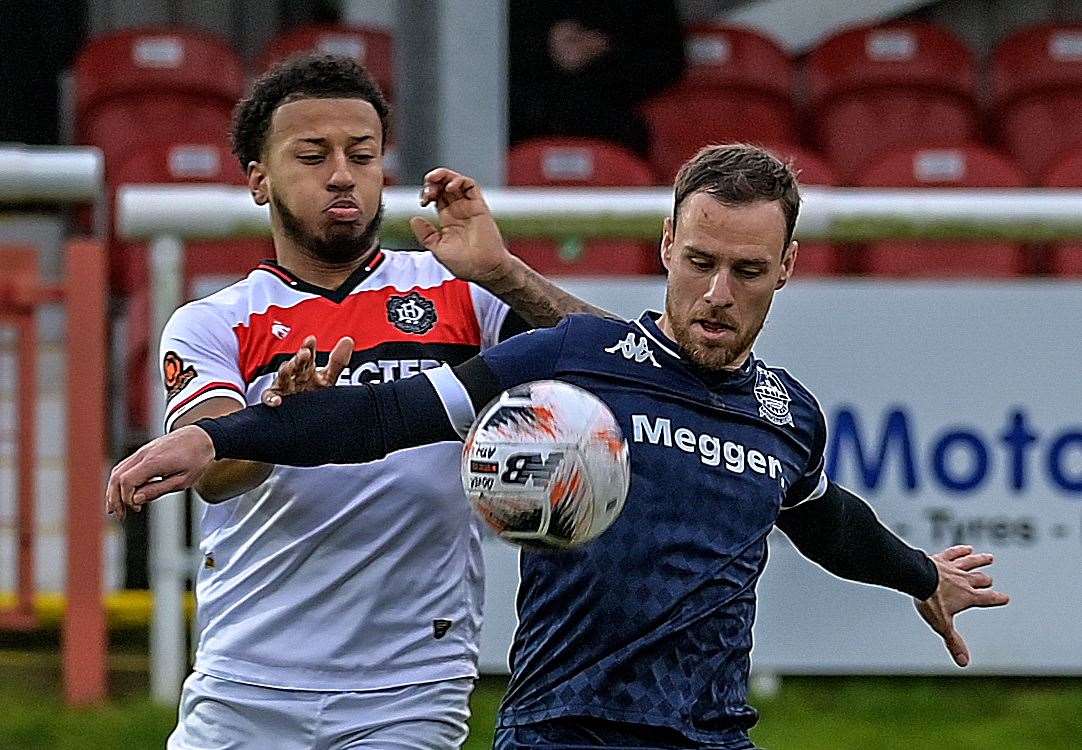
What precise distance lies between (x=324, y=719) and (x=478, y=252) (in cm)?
90

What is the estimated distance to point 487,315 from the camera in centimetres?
365

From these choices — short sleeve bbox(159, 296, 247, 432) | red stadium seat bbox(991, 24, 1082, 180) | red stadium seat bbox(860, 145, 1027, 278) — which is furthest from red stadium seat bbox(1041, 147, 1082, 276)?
short sleeve bbox(159, 296, 247, 432)

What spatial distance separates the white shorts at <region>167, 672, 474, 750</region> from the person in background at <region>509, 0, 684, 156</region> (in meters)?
5.37

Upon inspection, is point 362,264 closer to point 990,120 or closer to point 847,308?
point 847,308

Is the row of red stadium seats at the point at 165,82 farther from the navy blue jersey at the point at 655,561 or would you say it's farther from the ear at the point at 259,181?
the navy blue jersey at the point at 655,561

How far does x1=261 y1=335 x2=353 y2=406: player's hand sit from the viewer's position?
3031 mm

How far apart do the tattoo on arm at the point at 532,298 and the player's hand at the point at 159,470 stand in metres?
0.81

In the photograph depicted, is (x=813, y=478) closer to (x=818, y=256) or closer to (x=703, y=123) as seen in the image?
(x=818, y=256)

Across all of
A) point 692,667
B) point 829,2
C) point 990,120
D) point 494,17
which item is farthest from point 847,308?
point 829,2

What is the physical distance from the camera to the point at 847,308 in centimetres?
622

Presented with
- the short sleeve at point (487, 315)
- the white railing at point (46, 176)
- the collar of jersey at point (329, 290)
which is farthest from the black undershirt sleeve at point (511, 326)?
the white railing at point (46, 176)

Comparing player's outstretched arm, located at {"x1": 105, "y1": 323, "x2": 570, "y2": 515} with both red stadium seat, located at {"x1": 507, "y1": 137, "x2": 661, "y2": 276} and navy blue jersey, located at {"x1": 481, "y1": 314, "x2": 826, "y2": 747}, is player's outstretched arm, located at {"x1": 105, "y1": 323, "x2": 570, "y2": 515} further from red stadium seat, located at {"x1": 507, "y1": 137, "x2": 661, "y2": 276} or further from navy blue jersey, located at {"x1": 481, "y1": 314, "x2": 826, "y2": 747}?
red stadium seat, located at {"x1": 507, "y1": 137, "x2": 661, "y2": 276}

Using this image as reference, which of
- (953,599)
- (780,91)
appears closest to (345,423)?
(953,599)

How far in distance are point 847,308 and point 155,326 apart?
2257mm
